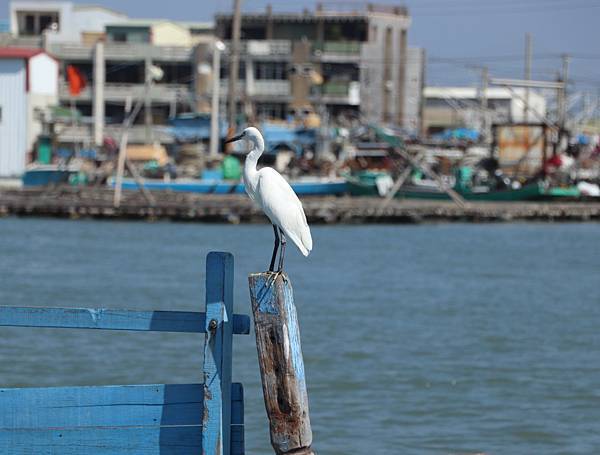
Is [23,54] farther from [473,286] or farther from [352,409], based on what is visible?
[352,409]

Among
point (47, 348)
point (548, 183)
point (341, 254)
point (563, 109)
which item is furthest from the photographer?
point (563, 109)

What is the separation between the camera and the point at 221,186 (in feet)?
171

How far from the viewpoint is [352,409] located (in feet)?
49.2

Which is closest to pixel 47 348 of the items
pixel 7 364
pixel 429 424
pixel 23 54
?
pixel 7 364

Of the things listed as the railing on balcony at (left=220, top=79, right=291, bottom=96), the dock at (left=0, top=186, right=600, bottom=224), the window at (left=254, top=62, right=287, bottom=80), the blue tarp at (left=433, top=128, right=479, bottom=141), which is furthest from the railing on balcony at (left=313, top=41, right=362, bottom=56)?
the dock at (left=0, top=186, right=600, bottom=224)

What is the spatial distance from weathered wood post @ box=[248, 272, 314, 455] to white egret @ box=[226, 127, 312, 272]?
1064 mm

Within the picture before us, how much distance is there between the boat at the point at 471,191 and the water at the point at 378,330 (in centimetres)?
776

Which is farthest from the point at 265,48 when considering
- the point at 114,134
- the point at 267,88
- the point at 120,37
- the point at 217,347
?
the point at 217,347

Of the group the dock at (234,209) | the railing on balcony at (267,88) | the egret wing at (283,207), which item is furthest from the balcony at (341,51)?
the egret wing at (283,207)

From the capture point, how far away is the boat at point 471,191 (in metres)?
52.4

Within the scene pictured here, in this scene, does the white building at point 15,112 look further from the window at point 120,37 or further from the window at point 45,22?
the window at point 45,22

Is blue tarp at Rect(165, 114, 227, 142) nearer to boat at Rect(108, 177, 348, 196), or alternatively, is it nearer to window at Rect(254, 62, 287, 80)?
window at Rect(254, 62, 287, 80)

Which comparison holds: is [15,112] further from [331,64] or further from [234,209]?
[331,64]

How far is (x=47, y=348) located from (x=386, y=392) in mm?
5853
